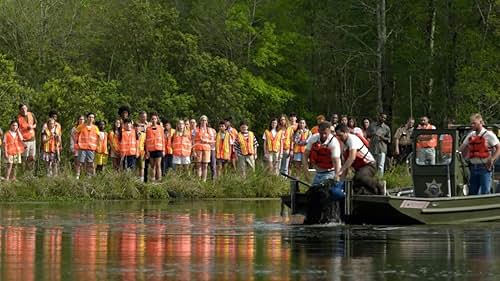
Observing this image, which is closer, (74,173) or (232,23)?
(74,173)

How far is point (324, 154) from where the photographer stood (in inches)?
971

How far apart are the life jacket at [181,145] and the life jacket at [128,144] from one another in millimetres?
1353

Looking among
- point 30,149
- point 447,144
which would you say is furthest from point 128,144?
point 447,144

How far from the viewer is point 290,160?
40.7 meters

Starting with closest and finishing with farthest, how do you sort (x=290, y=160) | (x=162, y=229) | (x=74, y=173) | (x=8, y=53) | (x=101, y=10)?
1. (x=162, y=229)
2. (x=74, y=173)
3. (x=290, y=160)
4. (x=8, y=53)
5. (x=101, y=10)

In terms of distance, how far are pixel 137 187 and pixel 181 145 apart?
3.53 metres

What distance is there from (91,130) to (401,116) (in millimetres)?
39783

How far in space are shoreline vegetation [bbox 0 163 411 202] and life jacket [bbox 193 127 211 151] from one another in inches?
44.7

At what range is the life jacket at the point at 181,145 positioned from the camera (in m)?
38.2

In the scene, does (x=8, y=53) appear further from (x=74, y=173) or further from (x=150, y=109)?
(x=74, y=173)

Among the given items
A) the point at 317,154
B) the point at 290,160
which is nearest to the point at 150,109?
the point at 290,160

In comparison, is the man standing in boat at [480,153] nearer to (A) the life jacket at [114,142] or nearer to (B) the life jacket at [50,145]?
(A) the life jacket at [114,142]

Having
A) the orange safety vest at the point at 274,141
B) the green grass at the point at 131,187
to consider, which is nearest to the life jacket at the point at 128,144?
the green grass at the point at 131,187

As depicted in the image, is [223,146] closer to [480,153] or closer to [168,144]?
[168,144]
